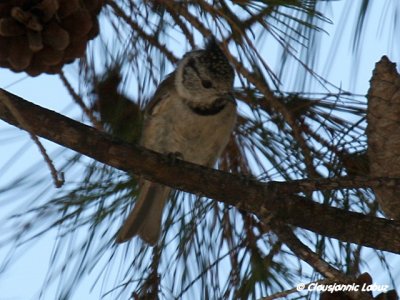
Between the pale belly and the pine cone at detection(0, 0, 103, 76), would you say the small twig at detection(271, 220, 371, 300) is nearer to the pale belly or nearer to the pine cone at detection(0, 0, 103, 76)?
the pine cone at detection(0, 0, 103, 76)

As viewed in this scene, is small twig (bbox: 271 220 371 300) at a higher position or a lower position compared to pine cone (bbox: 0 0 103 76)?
lower

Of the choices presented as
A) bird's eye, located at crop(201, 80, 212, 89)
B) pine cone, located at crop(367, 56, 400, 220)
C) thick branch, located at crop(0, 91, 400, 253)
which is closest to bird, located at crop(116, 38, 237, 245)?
bird's eye, located at crop(201, 80, 212, 89)

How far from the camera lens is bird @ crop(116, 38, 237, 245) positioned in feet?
9.79

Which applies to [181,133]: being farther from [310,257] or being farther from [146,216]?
[310,257]

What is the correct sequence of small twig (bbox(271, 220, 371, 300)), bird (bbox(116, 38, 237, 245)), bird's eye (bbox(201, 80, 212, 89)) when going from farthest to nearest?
1. bird's eye (bbox(201, 80, 212, 89))
2. bird (bbox(116, 38, 237, 245))
3. small twig (bbox(271, 220, 371, 300))

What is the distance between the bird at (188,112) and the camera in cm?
298

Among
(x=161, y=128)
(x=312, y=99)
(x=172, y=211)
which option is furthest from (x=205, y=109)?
(x=312, y=99)

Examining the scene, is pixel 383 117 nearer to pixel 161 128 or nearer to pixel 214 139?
pixel 214 139

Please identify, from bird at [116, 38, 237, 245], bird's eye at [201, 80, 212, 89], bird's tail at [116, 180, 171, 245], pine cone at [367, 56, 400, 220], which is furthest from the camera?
bird's eye at [201, 80, 212, 89]

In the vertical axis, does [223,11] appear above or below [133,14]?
below

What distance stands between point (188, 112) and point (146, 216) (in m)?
0.47

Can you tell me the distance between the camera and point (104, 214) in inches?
97.0

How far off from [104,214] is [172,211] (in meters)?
0.24

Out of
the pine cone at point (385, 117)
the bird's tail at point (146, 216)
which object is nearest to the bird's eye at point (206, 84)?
the bird's tail at point (146, 216)
